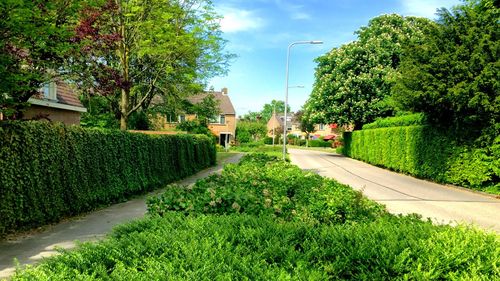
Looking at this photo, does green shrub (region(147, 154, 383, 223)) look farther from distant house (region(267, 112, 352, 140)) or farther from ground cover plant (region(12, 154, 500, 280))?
distant house (region(267, 112, 352, 140))

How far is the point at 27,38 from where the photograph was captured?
28.9 feet

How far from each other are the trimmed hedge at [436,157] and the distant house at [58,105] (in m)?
18.5

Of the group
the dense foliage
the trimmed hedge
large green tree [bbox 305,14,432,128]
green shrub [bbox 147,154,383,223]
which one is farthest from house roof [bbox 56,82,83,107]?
the dense foliage

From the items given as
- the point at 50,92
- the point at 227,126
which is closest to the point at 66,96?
the point at 50,92

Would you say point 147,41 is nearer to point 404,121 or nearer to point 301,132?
point 404,121

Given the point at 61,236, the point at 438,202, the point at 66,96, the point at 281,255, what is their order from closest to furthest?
the point at 281,255, the point at 61,236, the point at 438,202, the point at 66,96

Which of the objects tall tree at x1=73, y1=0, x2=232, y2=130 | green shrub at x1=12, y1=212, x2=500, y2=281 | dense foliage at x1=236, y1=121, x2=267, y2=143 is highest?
tall tree at x1=73, y1=0, x2=232, y2=130

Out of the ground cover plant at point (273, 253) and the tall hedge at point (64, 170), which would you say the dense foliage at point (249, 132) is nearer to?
the tall hedge at point (64, 170)

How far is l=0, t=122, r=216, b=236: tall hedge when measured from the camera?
7.44 m

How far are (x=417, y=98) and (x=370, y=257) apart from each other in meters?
15.4

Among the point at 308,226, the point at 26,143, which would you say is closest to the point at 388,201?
the point at 308,226

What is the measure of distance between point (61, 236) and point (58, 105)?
13978 mm

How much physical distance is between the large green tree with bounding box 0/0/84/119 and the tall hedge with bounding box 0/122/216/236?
941 millimetres

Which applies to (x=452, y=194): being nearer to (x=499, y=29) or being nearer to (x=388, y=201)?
(x=388, y=201)
